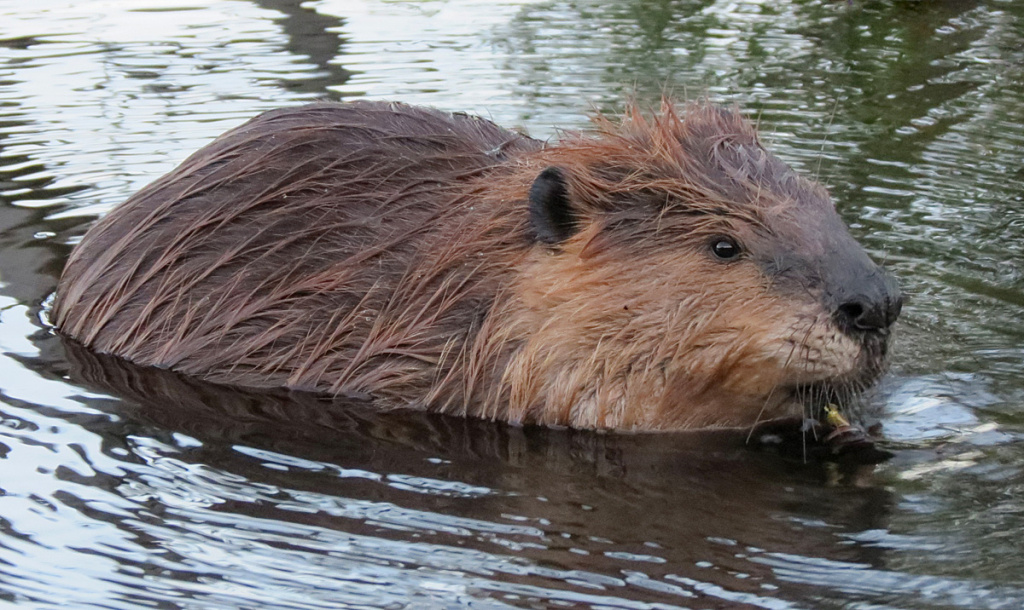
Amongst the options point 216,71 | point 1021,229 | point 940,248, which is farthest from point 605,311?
point 216,71

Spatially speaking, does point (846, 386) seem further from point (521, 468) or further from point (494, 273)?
point (494, 273)

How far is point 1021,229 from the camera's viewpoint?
6.41 metres

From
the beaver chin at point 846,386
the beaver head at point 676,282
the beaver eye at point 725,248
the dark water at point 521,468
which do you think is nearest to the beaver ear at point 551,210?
the beaver head at point 676,282

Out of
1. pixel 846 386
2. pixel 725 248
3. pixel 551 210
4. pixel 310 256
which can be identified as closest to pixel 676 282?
pixel 725 248

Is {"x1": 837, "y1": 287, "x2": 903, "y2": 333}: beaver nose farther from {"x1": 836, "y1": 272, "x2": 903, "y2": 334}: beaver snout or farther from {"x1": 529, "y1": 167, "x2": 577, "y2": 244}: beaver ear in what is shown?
{"x1": 529, "y1": 167, "x2": 577, "y2": 244}: beaver ear

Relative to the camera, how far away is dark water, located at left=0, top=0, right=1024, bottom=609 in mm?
3480

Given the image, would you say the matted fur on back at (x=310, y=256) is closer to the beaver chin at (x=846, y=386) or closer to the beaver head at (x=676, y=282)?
the beaver head at (x=676, y=282)

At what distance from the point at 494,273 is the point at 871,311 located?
1.33m

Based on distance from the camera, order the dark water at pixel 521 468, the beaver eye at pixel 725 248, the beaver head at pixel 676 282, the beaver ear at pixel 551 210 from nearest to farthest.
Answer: the dark water at pixel 521 468 < the beaver head at pixel 676 282 < the beaver eye at pixel 725 248 < the beaver ear at pixel 551 210

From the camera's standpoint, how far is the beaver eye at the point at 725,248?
440 centimetres

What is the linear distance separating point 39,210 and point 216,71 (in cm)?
298

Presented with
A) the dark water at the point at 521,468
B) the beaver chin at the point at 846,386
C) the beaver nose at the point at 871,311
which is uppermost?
the beaver nose at the point at 871,311

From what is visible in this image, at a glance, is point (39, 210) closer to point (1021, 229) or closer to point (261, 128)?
point (261, 128)

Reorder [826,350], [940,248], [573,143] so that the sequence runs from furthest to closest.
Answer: [940,248]
[573,143]
[826,350]
